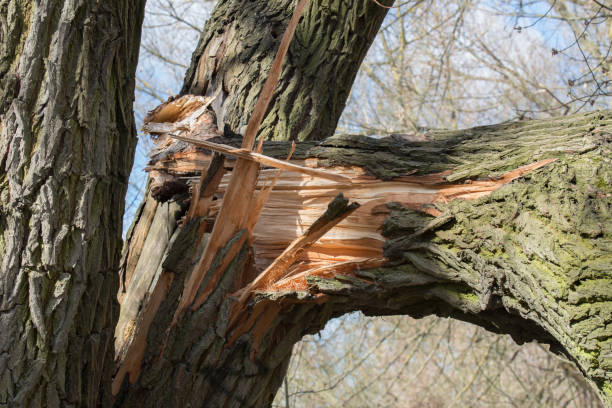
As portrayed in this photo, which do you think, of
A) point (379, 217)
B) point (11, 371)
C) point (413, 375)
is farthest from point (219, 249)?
point (413, 375)

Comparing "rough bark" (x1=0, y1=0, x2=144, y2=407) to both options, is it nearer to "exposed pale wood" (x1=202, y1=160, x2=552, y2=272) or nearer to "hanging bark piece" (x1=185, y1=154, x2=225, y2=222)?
"hanging bark piece" (x1=185, y1=154, x2=225, y2=222)

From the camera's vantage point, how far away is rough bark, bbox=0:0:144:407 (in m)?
1.42

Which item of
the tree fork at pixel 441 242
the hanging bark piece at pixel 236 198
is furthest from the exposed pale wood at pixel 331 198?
the hanging bark piece at pixel 236 198

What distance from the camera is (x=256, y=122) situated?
5.93ft

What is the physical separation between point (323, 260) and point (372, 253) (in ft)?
0.55

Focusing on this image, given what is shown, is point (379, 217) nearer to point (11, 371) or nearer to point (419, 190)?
point (419, 190)

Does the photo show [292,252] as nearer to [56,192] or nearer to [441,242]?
[441,242]

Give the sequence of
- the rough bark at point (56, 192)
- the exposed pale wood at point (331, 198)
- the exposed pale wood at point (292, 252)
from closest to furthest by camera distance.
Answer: the rough bark at point (56, 192), the exposed pale wood at point (292, 252), the exposed pale wood at point (331, 198)

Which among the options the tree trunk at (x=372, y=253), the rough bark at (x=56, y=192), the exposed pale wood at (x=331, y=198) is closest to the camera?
the rough bark at (x=56, y=192)

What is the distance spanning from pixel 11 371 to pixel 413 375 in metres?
5.66

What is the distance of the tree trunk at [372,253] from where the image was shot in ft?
5.00

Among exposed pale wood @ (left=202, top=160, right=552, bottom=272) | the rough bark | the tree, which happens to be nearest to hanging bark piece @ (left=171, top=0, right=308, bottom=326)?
the tree

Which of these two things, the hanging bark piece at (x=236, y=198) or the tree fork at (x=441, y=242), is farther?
the hanging bark piece at (x=236, y=198)

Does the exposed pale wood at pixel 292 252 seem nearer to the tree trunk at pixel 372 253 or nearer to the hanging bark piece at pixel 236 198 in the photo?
the tree trunk at pixel 372 253
